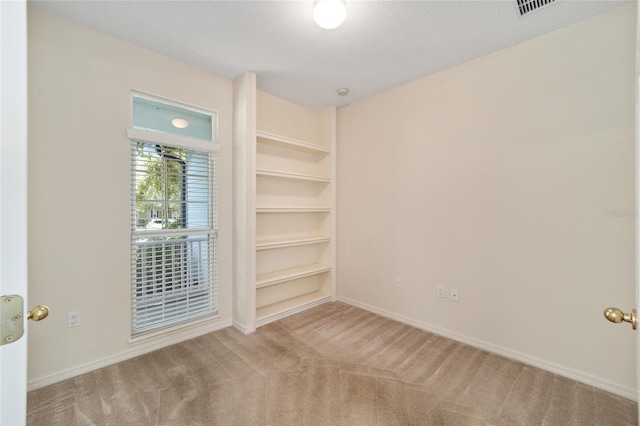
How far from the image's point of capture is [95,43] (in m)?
2.10

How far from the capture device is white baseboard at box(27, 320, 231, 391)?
1.91 m

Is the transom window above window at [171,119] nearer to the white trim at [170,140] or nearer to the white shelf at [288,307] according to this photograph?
the white trim at [170,140]

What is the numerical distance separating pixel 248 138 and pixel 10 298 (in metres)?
2.38

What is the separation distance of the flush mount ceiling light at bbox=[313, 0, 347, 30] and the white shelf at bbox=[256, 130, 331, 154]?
136cm

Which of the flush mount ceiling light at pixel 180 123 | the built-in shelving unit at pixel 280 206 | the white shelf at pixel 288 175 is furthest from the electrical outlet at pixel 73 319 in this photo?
the white shelf at pixel 288 175

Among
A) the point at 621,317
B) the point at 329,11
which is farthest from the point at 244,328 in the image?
the point at 329,11

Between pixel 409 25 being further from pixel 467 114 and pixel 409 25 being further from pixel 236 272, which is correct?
pixel 236 272

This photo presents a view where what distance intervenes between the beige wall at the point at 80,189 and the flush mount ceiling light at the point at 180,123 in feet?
0.79

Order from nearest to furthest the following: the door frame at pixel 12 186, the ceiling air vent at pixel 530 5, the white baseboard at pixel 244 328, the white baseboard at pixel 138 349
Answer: the door frame at pixel 12 186
the ceiling air vent at pixel 530 5
the white baseboard at pixel 138 349
the white baseboard at pixel 244 328

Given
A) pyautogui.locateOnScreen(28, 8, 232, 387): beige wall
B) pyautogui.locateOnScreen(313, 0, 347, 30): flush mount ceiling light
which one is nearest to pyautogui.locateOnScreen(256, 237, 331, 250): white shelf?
pyautogui.locateOnScreen(28, 8, 232, 387): beige wall

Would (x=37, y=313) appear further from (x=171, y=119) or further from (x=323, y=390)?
(x=171, y=119)

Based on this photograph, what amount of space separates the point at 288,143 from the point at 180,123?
3.80 ft

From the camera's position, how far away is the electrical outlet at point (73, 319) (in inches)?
79.0

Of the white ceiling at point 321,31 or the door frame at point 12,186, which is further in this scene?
the white ceiling at point 321,31
